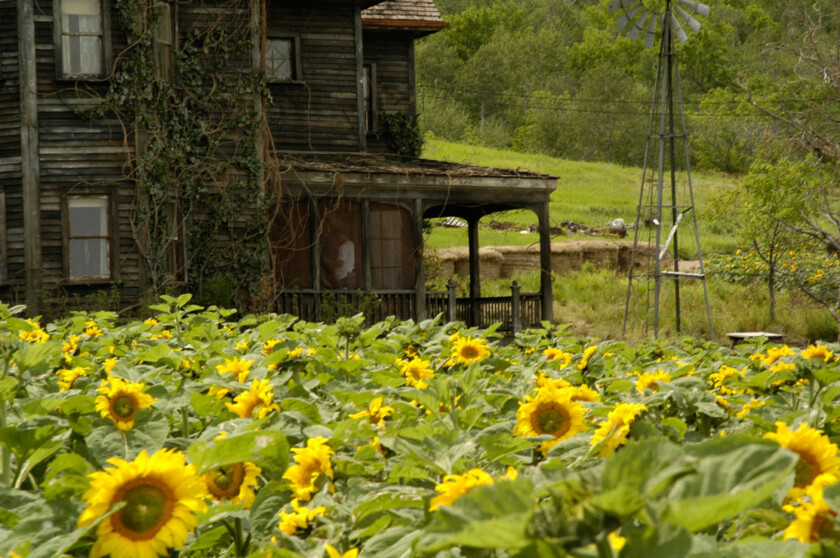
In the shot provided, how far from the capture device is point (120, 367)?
243 centimetres

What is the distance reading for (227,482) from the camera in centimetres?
167

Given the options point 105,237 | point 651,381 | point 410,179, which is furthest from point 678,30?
point 651,381

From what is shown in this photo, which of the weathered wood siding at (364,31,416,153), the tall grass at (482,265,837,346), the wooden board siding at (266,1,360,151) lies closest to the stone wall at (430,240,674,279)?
the tall grass at (482,265,837,346)

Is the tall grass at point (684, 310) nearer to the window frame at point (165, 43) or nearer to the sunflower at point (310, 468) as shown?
the window frame at point (165, 43)

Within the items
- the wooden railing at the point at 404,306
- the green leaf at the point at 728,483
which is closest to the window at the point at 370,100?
the wooden railing at the point at 404,306

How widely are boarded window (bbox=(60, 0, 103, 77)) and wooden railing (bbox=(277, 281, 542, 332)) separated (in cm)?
463

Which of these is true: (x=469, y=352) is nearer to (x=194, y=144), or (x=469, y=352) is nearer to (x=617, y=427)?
(x=617, y=427)

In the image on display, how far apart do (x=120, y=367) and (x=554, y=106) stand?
6580cm

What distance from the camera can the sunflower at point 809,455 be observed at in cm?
135

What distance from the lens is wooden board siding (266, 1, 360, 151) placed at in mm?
17453

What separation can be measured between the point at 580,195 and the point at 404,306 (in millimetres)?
30692

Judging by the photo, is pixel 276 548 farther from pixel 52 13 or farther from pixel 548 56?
pixel 548 56

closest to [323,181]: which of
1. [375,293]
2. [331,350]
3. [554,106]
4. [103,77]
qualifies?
[375,293]

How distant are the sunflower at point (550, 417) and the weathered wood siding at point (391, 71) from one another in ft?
57.0
